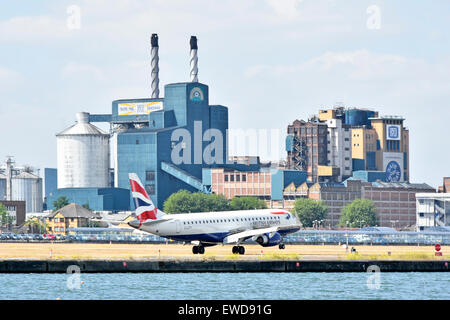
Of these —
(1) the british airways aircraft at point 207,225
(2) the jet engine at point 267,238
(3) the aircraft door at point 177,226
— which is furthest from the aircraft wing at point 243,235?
(3) the aircraft door at point 177,226

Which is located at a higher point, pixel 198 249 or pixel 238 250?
pixel 198 249

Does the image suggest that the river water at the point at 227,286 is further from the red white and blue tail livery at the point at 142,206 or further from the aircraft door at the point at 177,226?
the red white and blue tail livery at the point at 142,206

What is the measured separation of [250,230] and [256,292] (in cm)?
3308

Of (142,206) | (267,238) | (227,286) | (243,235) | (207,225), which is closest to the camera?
(227,286)

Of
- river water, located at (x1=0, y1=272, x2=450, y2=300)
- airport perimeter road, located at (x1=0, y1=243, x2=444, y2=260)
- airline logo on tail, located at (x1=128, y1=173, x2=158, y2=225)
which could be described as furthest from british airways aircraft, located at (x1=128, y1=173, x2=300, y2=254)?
river water, located at (x1=0, y1=272, x2=450, y2=300)

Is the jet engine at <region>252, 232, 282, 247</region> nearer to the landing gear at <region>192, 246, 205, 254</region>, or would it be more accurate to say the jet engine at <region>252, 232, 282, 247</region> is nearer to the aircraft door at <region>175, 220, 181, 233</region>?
the landing gear at <region>192, 246, 205, 254</region>

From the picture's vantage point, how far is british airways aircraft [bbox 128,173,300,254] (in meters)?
105

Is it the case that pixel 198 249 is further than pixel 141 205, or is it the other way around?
pixel 198 249

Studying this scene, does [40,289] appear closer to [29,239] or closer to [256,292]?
[256,292]

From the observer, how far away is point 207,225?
106688mm

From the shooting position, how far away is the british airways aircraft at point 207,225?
105 m

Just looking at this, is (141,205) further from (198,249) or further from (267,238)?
(267,238)

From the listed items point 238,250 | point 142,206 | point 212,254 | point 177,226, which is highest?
point 142,206

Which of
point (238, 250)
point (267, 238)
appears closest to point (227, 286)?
point (238, 250)
